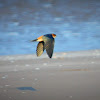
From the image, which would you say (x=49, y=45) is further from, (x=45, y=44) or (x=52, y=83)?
(x=52, y=83)

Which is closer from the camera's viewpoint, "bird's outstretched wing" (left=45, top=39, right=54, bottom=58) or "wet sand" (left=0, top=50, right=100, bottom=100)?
"bird's outstretched wing" (left=45, top=39, right=54, bottom=58)

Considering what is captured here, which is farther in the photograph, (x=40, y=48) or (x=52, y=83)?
(x=52, y=83)

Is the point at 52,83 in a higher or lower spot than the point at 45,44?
A: lower

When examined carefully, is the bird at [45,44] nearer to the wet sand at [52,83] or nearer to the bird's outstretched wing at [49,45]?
the bird's outstretched wing at [49,45]

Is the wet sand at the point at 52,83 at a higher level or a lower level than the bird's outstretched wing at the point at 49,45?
lower

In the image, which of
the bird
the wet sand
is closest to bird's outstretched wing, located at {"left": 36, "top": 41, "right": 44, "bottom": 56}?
the bird

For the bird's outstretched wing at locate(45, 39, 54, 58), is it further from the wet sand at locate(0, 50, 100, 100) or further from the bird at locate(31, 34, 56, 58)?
the wet sand at locate(0, 50, 100, 100)

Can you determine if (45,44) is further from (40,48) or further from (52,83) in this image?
(52,83)

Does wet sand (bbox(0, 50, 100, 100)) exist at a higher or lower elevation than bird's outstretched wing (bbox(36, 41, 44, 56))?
lower

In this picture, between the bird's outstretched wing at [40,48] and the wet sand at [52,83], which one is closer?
the bird's outstretched wing at [40,48]

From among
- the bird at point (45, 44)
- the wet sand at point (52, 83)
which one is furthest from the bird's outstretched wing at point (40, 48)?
the wet sand at point (52, 83)

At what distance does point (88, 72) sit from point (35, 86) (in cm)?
72

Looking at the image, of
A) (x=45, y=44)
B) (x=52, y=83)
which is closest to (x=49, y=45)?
(x=45, y=44)

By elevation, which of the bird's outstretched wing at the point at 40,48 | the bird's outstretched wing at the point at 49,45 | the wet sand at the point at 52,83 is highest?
the bird's outstretched wing at the point at 49,45
